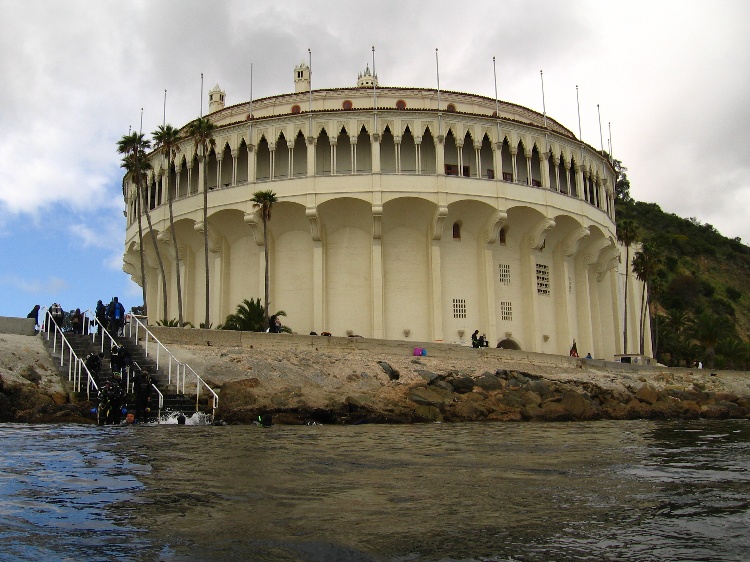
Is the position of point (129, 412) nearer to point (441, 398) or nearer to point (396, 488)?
point (441, 398)

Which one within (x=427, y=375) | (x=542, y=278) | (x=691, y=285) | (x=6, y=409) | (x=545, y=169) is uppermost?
(x=545, y=169)

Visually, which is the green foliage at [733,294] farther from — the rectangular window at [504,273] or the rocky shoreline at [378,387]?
the rocky shoreline at [378,387]

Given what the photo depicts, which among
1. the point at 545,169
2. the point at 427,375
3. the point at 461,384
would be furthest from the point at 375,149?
the point at 461,384

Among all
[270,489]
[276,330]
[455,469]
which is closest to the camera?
[270,489]

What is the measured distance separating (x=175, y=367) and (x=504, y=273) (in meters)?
23.6

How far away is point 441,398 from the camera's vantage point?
26.3 metres

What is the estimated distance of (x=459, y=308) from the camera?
40781 mm

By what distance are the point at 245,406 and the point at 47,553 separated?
16.5 m

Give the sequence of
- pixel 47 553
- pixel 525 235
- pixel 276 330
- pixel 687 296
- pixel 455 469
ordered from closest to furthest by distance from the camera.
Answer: pixel 47 553 → pixel 455 469 → pixel 276 330 → pixel 525 235 → pixel 687 296

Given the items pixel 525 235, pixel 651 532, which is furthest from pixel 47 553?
pixel 525 235

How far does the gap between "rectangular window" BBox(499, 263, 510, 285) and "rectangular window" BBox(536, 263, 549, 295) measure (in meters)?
1.95

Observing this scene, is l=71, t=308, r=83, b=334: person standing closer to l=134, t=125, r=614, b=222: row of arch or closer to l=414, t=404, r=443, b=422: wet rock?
l=414, t=404, r=443, b=422: wet rock

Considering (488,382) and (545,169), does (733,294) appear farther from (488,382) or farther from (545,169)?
(488,382)

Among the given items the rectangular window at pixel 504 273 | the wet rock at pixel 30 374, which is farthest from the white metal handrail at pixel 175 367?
the rectangular window at pixel 504 273
